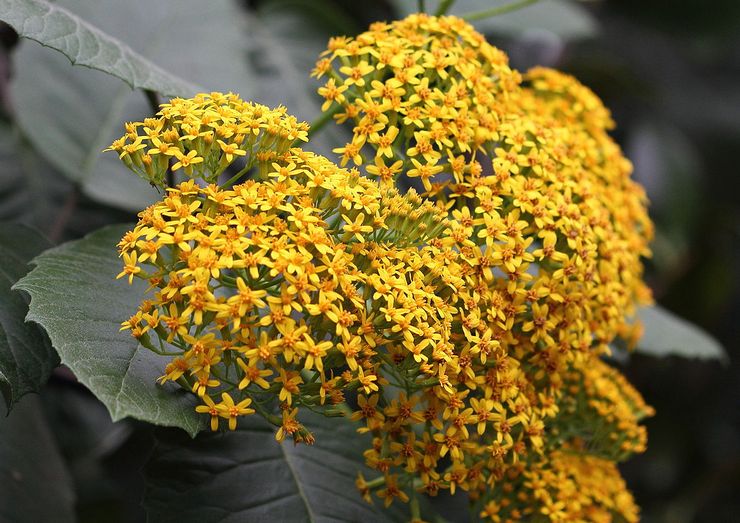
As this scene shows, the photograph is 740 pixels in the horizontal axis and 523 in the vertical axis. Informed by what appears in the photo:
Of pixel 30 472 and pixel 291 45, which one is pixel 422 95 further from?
pixel 291 45

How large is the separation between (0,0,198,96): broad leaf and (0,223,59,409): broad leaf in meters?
0.40

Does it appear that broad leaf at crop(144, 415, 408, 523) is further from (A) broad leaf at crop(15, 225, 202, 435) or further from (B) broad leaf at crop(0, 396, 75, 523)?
(B) broad leaf at crop(0, 396, 75, 523)

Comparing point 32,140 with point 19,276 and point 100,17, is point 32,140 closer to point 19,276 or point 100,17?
point 100,17

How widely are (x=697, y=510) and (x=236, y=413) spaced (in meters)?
2.58

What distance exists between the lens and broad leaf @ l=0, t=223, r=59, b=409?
53.0 inches

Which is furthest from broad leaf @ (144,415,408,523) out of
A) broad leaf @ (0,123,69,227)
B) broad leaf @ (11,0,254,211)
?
broad leaf @ (0,123,69,227)

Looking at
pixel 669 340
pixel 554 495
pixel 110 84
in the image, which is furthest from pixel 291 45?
pixel 554 495

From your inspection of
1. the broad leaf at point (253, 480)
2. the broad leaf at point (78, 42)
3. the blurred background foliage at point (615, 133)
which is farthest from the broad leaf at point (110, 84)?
the broad leaf at point (253, 480)

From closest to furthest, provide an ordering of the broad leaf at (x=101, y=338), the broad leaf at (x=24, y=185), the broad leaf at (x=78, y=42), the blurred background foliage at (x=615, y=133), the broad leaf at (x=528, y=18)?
the broad leaf at (x=101, y=338), the broad leaf at (x=78, y=42), the blurred background foliage at (x=615, y=133), the broad leaf at (x=24, y=185), the broad leaf at (x=528, y=18)

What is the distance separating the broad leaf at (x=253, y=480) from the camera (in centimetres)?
145

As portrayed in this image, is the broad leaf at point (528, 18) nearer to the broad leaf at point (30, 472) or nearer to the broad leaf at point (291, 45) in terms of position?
the broad leaf at point (291, 45)

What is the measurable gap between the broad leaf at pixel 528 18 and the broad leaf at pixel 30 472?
1.62m

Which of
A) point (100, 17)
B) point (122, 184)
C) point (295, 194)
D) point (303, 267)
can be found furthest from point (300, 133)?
point (100, 17)

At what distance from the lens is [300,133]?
139 cm
